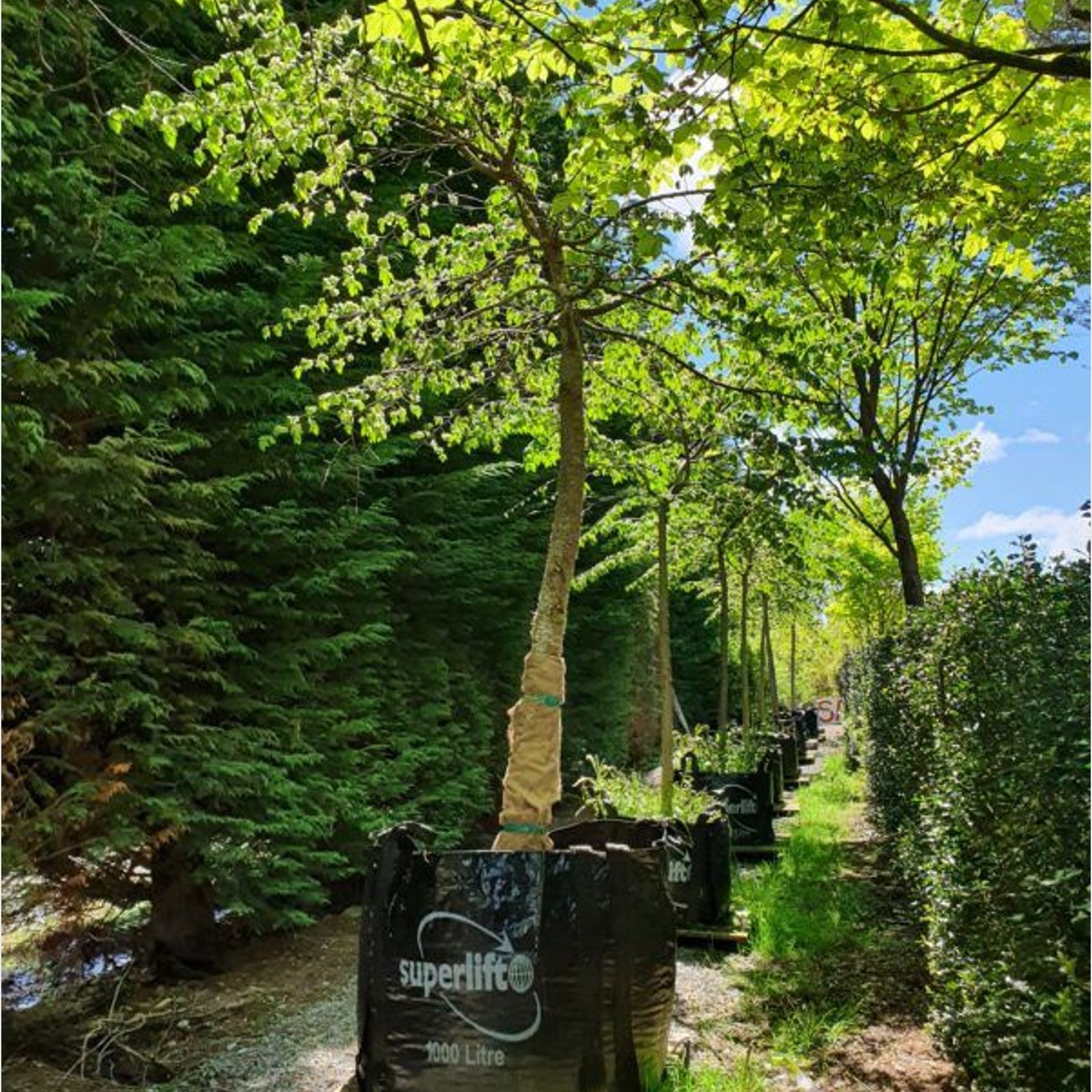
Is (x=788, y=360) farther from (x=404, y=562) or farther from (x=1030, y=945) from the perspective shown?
(x=404, y=562)

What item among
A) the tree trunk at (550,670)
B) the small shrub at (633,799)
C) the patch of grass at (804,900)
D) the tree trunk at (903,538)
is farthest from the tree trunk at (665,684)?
the tree trunk at (903,538)

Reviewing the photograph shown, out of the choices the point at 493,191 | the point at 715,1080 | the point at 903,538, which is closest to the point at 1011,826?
the point at 715,1080

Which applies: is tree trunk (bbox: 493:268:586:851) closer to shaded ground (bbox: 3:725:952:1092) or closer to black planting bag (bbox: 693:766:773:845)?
shaded ground (bbox: 3:725:952:1092)

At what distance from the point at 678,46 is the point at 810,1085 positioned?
360 centimetres

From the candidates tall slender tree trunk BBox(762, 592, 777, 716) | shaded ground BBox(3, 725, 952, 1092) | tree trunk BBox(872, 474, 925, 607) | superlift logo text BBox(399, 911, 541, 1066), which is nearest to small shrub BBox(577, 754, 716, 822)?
shaded ground BBox(3, 725, 952, 1092)

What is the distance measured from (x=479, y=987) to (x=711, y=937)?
3317 millimetres

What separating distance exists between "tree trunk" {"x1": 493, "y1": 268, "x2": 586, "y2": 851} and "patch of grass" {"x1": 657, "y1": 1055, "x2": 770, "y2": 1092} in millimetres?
903

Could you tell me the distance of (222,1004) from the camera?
4691 millimetres

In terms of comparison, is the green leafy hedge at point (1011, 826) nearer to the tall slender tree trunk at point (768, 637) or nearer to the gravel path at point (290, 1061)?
the gravel path at point (290, 1061)

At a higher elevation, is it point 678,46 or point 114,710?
point 678,46

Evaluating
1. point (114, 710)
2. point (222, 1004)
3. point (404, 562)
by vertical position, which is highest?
point (404, 562)

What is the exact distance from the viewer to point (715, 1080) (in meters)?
3.30

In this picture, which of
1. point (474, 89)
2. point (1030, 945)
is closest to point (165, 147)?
point (474, 89)

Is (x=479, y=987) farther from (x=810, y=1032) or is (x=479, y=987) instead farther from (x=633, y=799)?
(x=633, y=799)
